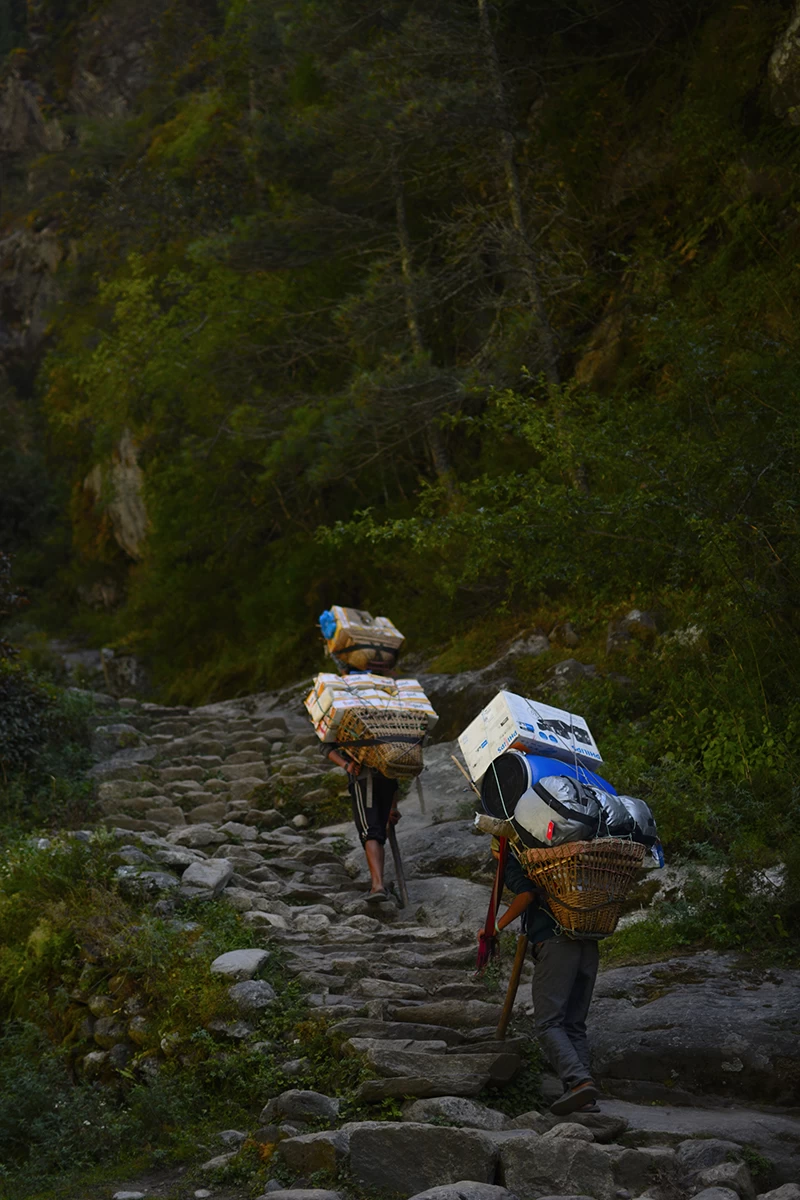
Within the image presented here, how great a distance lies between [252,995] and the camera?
620 cm

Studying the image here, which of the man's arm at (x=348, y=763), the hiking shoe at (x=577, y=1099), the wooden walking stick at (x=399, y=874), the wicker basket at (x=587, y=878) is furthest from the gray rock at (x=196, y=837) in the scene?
the hiking shoe at (x=577, y=1099)

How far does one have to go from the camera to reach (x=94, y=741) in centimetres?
1386

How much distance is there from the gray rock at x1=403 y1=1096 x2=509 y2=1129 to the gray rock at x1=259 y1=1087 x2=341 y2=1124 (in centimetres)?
37

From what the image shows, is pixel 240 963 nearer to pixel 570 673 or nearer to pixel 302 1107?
pixel 302 1107

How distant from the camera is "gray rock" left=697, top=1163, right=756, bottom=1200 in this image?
4.06 m

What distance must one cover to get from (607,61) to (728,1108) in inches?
559

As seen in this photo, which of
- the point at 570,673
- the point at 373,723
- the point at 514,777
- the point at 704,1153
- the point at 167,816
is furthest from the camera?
the point at 167,816

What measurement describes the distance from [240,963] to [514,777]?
221 cm

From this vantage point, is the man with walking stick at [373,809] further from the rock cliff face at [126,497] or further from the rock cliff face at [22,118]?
the rock cliff face at [22,118]

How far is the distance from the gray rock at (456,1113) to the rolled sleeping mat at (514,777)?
1.23m

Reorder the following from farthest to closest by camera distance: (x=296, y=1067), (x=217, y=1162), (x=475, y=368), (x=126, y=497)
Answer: (x=126, y=497), (x=475, y=368), (x=296, y=1067), (x=217, y=1162)

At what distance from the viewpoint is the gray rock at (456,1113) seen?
15.9 feet

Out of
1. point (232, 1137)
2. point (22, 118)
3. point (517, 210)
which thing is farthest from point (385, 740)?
point (22, 118)

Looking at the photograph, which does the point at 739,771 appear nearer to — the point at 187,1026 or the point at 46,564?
the point at 187,1026
